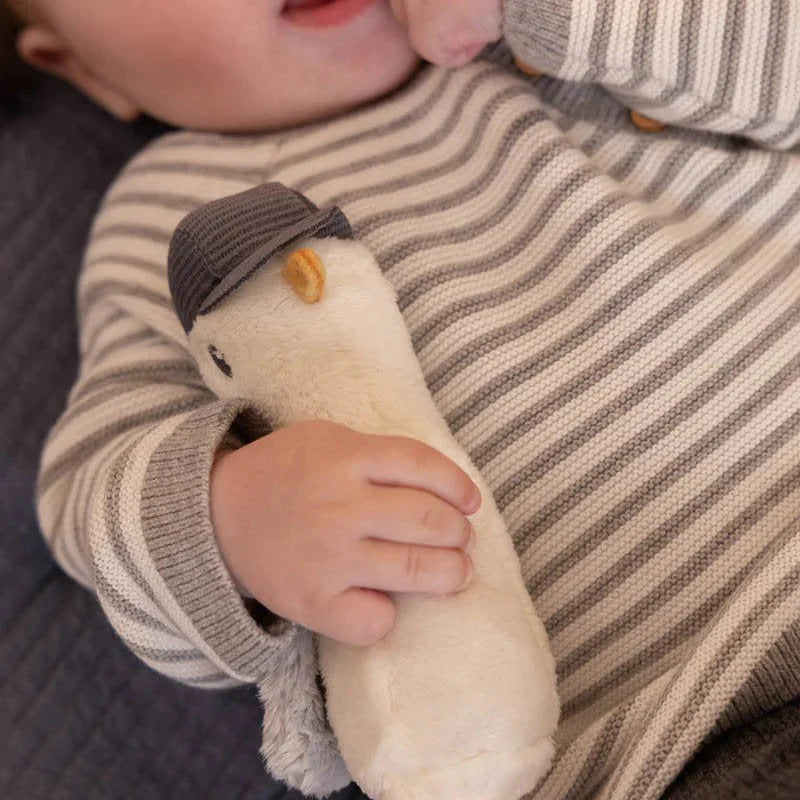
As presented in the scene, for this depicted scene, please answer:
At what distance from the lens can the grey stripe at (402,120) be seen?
32.2 inches

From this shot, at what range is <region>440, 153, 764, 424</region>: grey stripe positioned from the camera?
70 centimetres

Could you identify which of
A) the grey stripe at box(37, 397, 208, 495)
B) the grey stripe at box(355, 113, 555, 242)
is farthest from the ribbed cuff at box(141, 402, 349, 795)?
the grey stripe at box(355, 113, 555, 242)

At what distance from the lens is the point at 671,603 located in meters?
0.66

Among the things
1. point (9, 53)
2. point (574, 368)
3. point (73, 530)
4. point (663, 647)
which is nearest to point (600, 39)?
point (574, 368)

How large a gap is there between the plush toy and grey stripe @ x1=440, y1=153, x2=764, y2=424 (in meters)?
0.05

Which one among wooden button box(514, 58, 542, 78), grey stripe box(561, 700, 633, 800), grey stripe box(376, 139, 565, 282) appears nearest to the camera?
grey stripe box(561, 700, 633, 800)

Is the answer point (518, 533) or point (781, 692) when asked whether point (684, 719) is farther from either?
point (518, 533)

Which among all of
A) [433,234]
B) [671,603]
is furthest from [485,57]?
[671,603]

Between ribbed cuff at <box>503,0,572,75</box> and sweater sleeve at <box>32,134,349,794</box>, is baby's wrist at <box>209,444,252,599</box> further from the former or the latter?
ribbed cuff at <box>503,0,572,75</box>

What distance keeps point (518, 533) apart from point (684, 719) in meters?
0.17

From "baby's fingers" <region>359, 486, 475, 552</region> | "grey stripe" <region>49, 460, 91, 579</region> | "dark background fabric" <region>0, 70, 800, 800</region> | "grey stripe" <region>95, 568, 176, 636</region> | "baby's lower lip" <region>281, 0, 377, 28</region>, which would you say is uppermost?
"baby's lower lip" <region>281, 0, 377, 28</region>

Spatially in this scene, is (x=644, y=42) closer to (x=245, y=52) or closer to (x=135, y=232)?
(x=245, y=52)

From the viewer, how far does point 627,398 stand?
2.28ft

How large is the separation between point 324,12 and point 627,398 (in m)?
0.43
